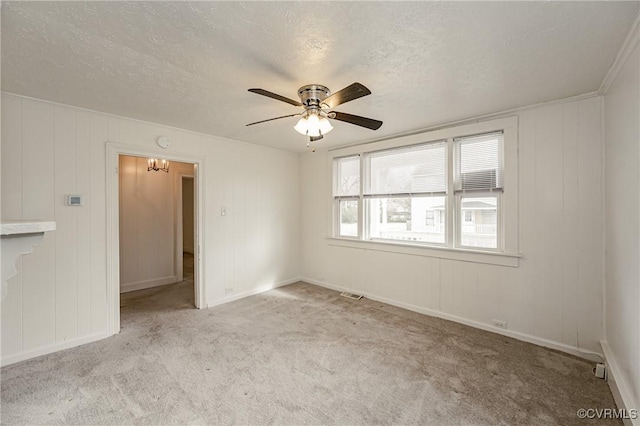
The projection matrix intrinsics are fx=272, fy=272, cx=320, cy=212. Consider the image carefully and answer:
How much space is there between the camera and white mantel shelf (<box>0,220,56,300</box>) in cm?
95

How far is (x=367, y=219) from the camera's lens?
424 cm

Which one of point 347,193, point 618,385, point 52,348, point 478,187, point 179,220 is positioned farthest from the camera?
point 179,220

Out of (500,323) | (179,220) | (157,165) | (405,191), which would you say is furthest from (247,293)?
(500,323)

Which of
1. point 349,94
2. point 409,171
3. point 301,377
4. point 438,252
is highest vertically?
point 349,94

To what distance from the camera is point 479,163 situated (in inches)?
124

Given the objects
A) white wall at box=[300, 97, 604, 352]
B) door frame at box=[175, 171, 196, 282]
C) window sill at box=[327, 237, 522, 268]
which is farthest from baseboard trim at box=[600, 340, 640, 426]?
door frame at box=[175, 171, 196, 282]

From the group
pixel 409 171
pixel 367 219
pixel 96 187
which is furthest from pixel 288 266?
pixel 96 187

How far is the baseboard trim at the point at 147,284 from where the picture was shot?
4.46 meters

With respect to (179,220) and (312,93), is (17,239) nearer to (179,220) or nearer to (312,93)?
(312,93)

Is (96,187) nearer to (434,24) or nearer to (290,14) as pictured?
(290,14)

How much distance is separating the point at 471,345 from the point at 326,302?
188cm

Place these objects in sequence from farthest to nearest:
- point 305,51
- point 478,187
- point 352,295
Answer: point 352,295
point 478,187
point 305,51

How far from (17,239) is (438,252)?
3575 mm

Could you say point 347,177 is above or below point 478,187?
above
